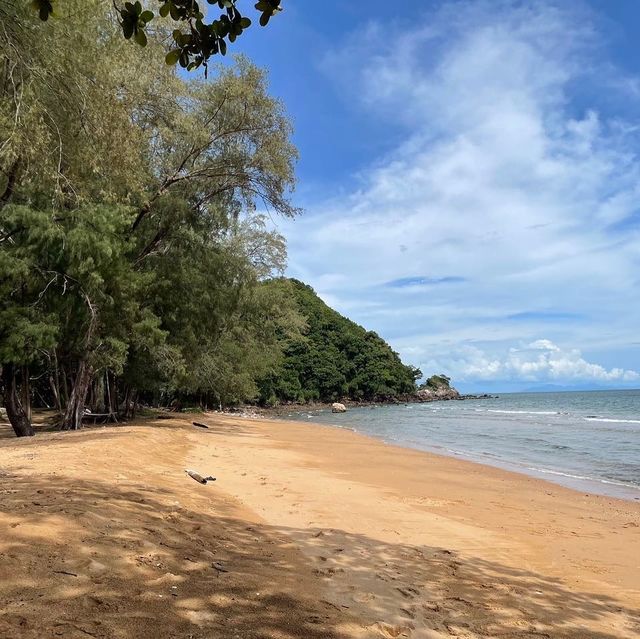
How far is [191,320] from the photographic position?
20.0 meters

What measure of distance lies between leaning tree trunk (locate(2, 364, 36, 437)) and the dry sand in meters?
5.21

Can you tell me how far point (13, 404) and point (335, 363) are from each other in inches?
2792

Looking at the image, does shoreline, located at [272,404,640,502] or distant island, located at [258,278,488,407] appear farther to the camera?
distant island, located at [258,278,488,407]

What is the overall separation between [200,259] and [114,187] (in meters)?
8.48

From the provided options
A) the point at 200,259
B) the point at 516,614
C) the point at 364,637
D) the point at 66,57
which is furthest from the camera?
the point at 200,259

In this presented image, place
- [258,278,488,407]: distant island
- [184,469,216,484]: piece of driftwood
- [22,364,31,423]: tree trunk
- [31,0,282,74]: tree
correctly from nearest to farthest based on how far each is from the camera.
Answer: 1. [31,0,282,74]: tree
2. [184,469,216,484]: piece of driftwood
3. [22,364,31,423]: tree trunk
4. [258,278,488,407]: distant island

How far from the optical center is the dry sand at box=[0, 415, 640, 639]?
3.20 m

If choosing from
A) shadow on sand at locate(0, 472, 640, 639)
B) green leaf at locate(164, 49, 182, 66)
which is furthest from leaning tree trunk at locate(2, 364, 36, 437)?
green leaf at locate(164, 49, 182, 66)

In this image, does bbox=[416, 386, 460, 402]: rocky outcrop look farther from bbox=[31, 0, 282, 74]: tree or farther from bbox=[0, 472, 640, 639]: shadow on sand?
bbox=[31, 0, 282, 74]: tree

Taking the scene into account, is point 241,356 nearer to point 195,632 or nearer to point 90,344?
point 90,344

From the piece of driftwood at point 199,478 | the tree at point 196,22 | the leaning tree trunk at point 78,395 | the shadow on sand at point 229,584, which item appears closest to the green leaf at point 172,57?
the tree at point 196,22

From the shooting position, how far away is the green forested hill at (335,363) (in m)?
79.7

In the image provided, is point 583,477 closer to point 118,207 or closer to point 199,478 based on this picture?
point 199,478

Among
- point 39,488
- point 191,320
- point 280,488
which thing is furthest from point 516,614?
point 191,320
